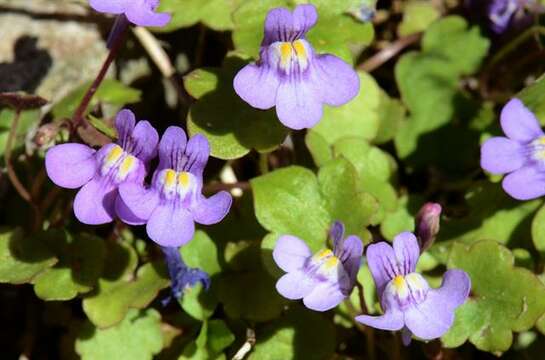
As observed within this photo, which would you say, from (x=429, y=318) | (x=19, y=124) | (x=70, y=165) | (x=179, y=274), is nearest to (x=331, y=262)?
(x=429, y=318)

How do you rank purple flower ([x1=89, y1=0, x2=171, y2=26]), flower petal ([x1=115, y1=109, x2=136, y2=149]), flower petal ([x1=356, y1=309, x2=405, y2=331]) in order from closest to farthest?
flower petal ([x1=356, y1=309, x2=405, y2=331]) → flower petal ([x1=115, y1=109, x2=136, y2=149]) → purple flower ([x1=89, y1=0, x2=171, y2=26])

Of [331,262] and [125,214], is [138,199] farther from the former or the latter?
[331,262]

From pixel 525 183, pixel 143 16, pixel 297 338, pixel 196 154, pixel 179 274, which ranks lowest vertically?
pixel 297 338

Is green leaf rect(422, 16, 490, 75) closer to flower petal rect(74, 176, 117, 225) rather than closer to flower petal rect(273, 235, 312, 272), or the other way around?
flower petal rect(273, 235, 312, 272)

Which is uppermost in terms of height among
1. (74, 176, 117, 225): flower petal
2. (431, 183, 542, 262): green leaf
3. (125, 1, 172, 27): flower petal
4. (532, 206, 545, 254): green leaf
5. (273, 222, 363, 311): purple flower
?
(125, 1, 172, 27): flower petal

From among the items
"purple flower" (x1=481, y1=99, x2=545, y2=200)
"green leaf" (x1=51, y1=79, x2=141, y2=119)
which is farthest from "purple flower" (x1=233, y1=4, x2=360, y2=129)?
Answer: "green leaf" (x1=51, y1=79, x2=141, y2=119)
